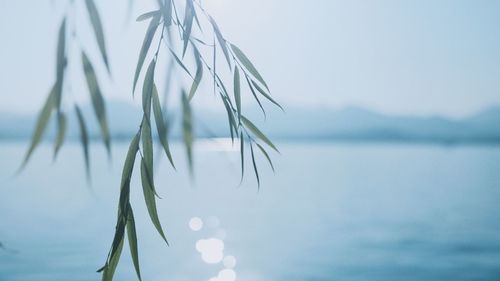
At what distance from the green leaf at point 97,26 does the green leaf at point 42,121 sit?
73 millimetres

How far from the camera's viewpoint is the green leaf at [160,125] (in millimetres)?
889

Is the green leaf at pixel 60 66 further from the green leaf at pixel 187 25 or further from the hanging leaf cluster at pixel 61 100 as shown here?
the green leaf at pixel 187 25

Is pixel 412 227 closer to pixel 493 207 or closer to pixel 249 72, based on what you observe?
pixel 493 207

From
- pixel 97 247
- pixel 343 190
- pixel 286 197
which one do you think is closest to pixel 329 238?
pixel 97 247

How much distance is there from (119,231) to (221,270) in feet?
30.9

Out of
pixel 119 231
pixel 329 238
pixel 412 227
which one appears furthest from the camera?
pixel 412 227

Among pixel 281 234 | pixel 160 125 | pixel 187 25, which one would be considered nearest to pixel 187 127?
pixel 160 125

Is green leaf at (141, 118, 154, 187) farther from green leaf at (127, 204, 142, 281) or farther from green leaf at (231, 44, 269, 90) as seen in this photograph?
green leaf at (231, 44, 269, 90)

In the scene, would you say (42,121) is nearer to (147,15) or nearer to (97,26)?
(97,26)

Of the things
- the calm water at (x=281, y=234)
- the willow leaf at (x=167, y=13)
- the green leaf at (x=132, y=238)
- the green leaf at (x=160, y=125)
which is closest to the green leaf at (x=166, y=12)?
the willow leaf at (x=167, y=13)

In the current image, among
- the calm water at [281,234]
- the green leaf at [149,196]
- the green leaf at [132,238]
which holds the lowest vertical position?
the calm water at [281,234]

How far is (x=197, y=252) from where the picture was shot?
11500 mm

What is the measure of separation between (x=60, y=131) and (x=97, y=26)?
0.13m

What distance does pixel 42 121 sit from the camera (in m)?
0.75
